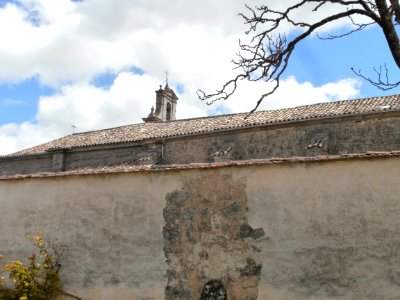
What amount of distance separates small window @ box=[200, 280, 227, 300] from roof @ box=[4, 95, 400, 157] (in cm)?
1286

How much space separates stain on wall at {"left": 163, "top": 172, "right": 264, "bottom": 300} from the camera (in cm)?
645

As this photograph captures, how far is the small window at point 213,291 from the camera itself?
255 inches

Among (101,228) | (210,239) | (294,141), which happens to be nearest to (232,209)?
(210,239)

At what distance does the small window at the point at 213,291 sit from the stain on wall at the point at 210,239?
14 millimetres

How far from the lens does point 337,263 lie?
589cm

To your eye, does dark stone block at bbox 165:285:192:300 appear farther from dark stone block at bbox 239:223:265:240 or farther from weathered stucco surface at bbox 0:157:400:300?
dark stone block at bbox 239:223:265:240

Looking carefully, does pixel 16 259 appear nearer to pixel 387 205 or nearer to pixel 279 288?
pixel 279 288

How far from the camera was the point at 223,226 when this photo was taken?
6715 mm

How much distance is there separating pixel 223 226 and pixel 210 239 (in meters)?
0.27

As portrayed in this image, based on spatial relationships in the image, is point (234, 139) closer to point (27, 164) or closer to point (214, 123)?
point (214, 123)

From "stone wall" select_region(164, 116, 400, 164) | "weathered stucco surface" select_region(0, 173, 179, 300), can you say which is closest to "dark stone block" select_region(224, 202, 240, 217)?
"weathered stucco surface" select_region(0, 173, 179, 300)

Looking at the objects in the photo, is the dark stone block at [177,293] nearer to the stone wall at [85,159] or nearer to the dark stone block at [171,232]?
the dark stone block at [171,232]

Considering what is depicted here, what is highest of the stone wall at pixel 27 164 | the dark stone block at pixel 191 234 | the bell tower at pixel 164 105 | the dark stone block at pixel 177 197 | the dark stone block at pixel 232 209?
the bell tower at pixel 164 105

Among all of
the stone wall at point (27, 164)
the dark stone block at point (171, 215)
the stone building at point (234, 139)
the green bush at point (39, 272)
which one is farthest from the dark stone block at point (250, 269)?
the stone wall at point (27, 164)
